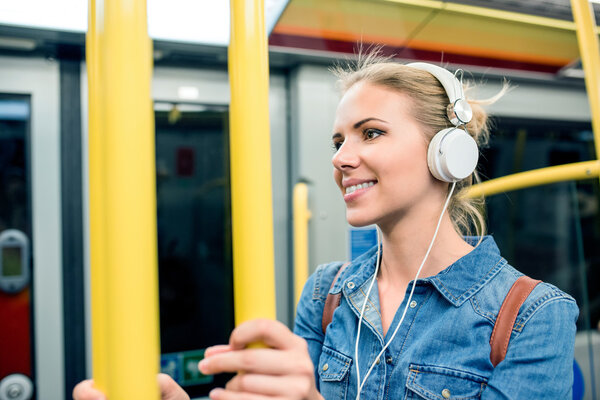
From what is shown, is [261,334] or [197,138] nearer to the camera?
[261,334]

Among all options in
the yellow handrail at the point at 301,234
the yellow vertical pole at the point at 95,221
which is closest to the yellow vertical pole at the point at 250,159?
the yellow vertical pole at the point at 95,221

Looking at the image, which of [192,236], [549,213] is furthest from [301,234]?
[549,213]

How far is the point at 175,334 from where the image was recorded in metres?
2.18

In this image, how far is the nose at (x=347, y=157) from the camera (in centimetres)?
94

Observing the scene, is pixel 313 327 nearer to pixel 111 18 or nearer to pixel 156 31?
pixel 111 18

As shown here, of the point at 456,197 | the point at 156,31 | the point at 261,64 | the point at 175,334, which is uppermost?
the point at 156,31

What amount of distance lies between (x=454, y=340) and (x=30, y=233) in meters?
1.83

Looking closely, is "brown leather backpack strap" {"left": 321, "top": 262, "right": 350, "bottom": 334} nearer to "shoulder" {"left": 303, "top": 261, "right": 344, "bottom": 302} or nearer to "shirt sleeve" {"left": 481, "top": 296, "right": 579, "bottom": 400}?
"shoulder" {"left": 303, "top": 261, "right": 344, "bottom": 302}

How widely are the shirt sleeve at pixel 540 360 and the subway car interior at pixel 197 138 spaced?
945 mm

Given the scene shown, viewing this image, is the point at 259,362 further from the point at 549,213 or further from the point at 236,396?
the point at 549,213

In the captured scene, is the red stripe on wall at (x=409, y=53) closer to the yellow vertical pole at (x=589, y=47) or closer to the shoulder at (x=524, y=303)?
the yellow vertical pole at (x=589, y=47)

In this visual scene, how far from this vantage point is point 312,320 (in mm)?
1087

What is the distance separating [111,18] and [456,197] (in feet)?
3.12

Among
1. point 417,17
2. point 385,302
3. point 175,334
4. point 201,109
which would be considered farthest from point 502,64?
point 175,334
